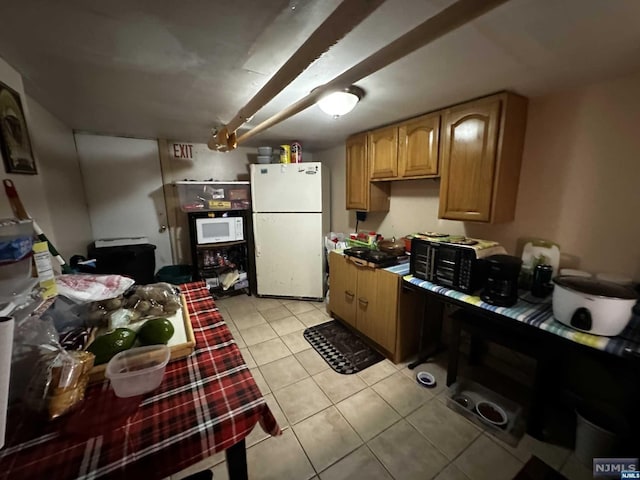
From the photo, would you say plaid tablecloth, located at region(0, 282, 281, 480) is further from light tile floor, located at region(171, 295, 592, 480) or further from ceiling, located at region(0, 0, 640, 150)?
ceiling, located at region(0, 0, 640, 150)

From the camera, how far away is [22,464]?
550 mm

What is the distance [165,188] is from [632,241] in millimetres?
4017

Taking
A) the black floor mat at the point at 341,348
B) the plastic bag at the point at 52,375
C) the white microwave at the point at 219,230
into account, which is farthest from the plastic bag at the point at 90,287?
the white microwave at the point at 219,230

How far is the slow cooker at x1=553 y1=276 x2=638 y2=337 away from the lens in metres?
1.11

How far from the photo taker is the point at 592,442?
130 cm

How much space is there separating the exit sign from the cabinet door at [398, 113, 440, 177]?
248 centimetres

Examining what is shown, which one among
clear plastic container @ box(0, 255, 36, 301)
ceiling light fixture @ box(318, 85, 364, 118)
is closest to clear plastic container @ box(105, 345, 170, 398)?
clear plastic container @ box(0, 255, 36, 301)

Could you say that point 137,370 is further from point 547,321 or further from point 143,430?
point 547,321

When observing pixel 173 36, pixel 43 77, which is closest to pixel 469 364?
pixel 173 36

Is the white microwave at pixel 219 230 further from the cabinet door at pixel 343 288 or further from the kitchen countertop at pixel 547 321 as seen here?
the kitchen countertop at pixel 547 321

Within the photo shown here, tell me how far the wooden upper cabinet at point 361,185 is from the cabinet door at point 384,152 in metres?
0.09

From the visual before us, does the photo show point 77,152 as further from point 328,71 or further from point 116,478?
point 116,478

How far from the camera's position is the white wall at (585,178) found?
142 centimetres

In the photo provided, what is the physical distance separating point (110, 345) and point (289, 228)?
231cm
